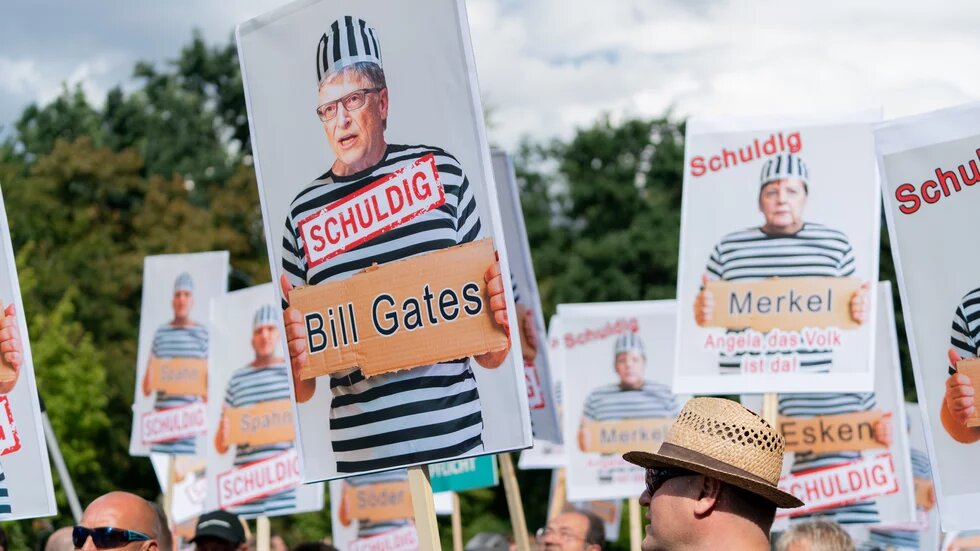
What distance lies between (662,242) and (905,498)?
32741 mm

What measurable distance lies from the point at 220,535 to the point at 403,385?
8.46 feet

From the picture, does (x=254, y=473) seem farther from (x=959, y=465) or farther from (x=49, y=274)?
(x=49, y=274)

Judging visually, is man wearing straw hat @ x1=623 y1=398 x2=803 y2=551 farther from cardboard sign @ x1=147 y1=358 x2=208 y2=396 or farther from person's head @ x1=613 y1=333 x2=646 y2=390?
cardboard sign @ x1=147 y1=358 x2=208 y2=396

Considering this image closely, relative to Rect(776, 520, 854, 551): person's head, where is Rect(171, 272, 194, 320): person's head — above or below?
above

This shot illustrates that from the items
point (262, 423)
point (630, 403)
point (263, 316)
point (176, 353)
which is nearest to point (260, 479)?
point (262, 423)

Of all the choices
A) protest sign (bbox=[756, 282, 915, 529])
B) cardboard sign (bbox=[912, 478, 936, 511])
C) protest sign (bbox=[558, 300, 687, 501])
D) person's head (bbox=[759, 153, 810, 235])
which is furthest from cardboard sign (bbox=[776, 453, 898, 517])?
cardboard sign (bbox=[912, 478, 936, 511])

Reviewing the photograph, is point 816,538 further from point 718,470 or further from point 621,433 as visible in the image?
point 621,433

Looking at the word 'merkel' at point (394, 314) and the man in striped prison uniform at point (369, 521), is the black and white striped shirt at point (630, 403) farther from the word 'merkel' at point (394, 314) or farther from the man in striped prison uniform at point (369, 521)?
the word 'merkel' at point (394, 314)

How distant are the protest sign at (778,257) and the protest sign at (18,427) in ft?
13.1

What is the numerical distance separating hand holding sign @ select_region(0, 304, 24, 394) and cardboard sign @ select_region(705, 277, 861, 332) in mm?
4268

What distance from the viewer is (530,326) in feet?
29.8

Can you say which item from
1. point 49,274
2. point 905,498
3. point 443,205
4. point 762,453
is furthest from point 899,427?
point 49,274

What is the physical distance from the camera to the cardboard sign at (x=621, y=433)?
13.5 m

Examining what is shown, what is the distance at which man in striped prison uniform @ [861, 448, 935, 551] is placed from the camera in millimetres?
13375
